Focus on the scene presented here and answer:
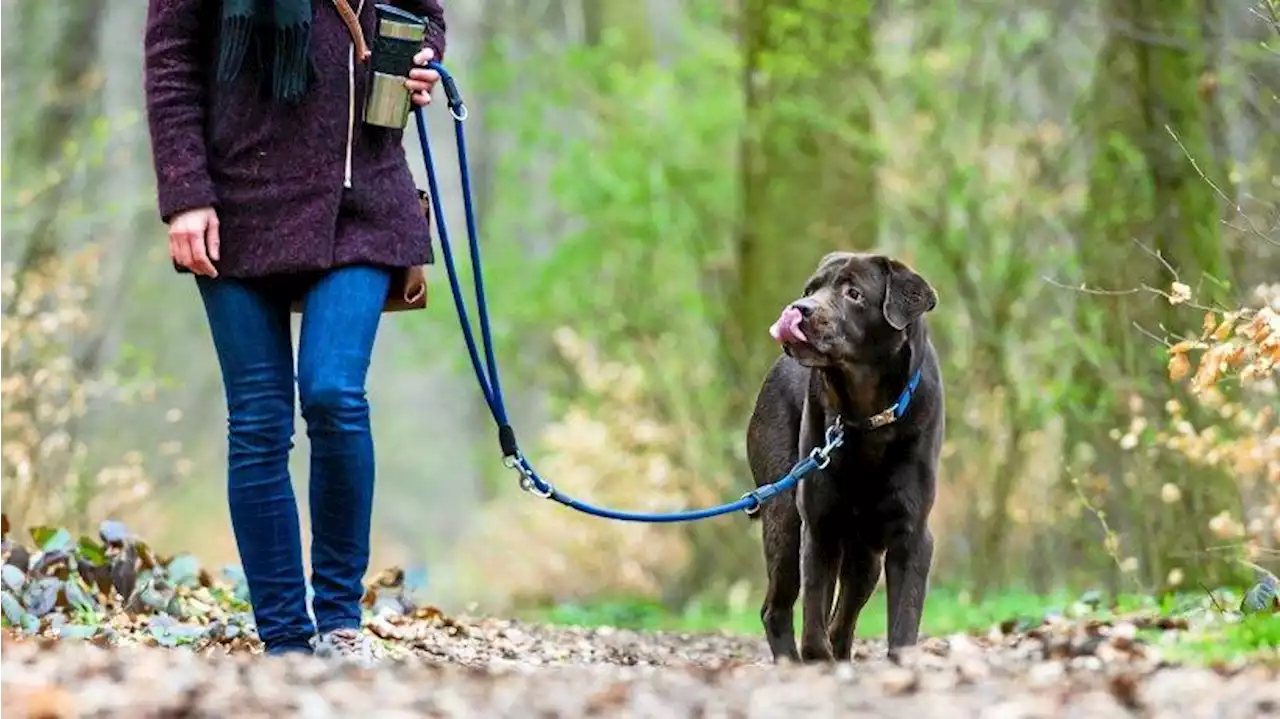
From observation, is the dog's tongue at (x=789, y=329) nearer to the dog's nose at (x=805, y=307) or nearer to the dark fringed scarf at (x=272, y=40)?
the dog's nose at (x=805, y=307)

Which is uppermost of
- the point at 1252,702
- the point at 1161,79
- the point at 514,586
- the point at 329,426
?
the point at 1161,79

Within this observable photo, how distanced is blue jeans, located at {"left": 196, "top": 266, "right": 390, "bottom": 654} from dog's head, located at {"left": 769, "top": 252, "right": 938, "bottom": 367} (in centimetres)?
125

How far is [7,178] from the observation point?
36.9 feet

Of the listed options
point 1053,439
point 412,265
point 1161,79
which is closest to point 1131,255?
point 1161,79

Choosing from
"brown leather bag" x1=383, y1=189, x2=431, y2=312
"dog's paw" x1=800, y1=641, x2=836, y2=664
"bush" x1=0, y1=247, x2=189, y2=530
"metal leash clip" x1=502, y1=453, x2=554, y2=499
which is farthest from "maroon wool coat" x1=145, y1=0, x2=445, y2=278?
"bush" x1=0, y1=247, x2=189, y2=530

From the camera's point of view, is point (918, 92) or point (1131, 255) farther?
point (918, 92)

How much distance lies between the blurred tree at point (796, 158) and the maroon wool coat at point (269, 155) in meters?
6.42

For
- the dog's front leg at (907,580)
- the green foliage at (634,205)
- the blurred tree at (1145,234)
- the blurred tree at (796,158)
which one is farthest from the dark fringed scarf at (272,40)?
the green foliage at (634,205)

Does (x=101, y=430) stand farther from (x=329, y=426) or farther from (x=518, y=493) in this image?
(x=329, y=426)

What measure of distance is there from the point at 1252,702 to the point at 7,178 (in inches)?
372

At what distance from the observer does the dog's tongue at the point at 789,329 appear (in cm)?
535

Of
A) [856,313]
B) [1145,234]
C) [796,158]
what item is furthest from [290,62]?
[796,158]

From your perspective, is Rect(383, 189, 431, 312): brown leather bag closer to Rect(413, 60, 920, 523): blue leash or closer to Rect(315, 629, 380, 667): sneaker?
Rect(413, 60, 920, 523): blue leash

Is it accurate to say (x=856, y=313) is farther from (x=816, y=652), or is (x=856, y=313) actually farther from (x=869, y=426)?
(x=816, y=652)
